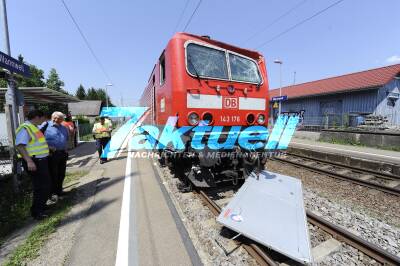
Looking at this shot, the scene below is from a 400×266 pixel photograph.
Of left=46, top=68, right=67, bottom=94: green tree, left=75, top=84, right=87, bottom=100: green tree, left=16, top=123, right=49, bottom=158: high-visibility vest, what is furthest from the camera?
left=75, top=84, right=87, bottom=100: green tree

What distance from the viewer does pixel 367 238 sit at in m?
3.31

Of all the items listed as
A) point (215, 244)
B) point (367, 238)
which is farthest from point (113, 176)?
point (367, 238)

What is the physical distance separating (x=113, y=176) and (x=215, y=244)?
14.9 ft

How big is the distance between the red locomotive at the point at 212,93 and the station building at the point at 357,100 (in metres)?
14.5

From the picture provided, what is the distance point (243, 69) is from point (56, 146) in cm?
432

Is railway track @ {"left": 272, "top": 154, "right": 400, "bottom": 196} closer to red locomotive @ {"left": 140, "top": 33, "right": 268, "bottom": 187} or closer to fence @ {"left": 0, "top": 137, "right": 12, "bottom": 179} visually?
red locomotive @ {"left": 140, "top": 33, "right": 268, "bottom": 187}

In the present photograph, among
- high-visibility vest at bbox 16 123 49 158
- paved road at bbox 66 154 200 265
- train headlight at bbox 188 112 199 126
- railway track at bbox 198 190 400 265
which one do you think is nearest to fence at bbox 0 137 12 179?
high-visibility vest at bbox 16 123 49 158

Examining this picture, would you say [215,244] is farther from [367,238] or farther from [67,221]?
[67,221]

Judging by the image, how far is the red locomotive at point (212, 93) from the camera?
164 inches

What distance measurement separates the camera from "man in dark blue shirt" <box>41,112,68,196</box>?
181 inches

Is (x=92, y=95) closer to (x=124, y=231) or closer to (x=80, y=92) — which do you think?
(x=80, y=92)

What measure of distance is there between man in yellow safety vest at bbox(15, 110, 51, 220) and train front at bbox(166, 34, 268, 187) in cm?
246

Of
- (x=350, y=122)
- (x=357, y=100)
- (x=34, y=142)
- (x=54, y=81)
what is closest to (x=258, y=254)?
(x=34, y=142)

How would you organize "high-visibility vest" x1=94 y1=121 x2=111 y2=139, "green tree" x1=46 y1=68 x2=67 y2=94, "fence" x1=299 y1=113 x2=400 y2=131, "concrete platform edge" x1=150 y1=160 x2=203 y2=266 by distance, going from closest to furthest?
1. "concrete platform edge" x1=150 y1=160 x2=203 y2=266
2. "high-visibility vest" x1=94 y1=121 x2=111 y2=139
3. "fence" x1=299 y1=113 x2=400 y2=131
4. "green tree" x1=46 y1=68 x2=67 y2=94
